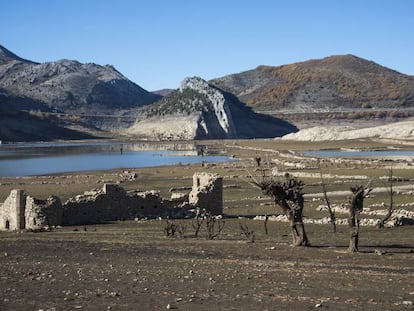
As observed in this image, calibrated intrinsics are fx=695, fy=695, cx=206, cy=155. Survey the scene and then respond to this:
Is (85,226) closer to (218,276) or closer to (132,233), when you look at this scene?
(132,233)

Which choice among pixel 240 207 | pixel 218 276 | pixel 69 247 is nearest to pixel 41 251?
pixel 69 247

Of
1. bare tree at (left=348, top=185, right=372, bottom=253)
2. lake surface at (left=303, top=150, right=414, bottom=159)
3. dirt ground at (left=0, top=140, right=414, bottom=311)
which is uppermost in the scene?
lake surface at (left=303, top=150, right=414, bottom=159)

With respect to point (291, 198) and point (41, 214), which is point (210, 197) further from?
point (291, 198)

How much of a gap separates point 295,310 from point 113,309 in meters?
3.49

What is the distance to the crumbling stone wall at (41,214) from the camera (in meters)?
34.3

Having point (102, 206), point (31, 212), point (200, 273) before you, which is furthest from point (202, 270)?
point (102, 206)

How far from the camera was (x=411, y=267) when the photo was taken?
2009cm

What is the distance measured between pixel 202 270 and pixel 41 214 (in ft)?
57.8

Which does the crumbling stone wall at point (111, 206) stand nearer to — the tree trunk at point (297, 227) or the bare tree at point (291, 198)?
the bare tree at point (291, 198)

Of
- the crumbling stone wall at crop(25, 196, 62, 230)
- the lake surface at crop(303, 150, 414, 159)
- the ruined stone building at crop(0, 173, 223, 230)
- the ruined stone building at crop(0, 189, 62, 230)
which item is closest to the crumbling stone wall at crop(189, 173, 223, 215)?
the ruined stone building at crop(0, 173, 223, 230)

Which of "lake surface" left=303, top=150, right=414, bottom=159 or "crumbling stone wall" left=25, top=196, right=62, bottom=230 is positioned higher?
"lake surface" left=303, top=150, right=414, bottom=159

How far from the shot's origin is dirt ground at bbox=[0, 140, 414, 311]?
14.1 meters

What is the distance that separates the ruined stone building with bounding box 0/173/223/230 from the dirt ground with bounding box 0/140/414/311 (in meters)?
2.09

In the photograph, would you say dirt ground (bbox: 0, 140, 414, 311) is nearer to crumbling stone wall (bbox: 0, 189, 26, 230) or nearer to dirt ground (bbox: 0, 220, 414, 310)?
dirt ground (bbox: 0, 220, 414, 310)
